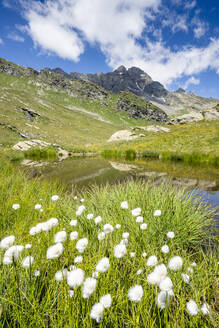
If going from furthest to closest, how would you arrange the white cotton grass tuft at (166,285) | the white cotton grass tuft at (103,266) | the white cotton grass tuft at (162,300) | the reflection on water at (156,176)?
1. the reflection on water at (156,176)
2. the white cotton grass tuft at (103,266)
3. the white cotton grass tuft at (162,300)
4. the white cotton grass tuft at (166,285)

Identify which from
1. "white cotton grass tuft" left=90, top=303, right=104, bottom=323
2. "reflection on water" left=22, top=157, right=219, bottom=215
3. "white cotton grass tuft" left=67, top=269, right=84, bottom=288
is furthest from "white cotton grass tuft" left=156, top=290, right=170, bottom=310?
"reflection on water" left=22, top=157, right=219, bottom=215

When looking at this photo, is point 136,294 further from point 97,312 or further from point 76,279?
point 76,279

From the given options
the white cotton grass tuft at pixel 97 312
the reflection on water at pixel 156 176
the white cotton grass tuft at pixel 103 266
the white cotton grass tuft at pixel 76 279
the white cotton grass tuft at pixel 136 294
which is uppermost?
the white cotton grass tuft at pixel 76 279

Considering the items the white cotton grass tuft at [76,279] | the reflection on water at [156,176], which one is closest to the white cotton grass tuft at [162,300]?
the white cotton grass tuft at [76,279]

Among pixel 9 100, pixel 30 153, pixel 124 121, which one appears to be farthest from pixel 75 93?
pixel 30 153

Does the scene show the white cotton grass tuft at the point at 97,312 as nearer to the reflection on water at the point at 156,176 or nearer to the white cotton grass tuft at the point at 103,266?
the white cotton grass tuft at the point at 103,266

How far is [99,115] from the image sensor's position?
6722 inches

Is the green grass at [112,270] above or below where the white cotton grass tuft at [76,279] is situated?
below

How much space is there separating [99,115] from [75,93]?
48.6 m

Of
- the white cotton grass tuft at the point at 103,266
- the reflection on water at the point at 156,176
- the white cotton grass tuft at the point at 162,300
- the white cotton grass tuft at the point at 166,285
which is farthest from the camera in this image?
the reflection on water at the point at 156,176

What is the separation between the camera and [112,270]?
1582 mm

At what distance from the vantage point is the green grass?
1.21 meters

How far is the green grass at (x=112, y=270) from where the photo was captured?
1.21 metres

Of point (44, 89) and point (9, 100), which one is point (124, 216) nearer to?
point (9, 100)
